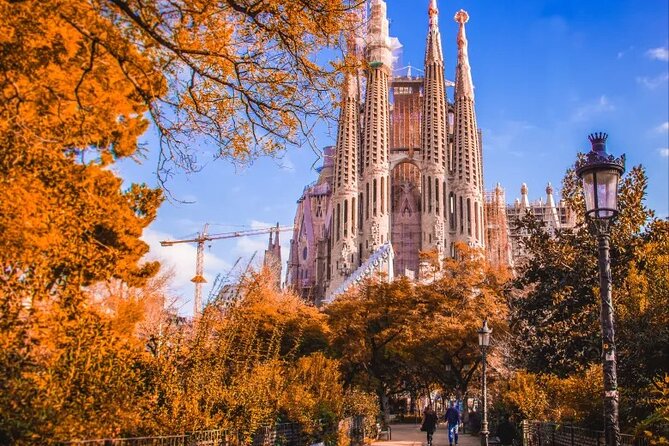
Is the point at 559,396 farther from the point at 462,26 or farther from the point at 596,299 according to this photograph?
the point at 462,26

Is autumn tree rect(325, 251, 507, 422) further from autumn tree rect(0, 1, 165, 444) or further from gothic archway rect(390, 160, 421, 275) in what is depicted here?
gothic archway rect(390, 160, 421, 275)

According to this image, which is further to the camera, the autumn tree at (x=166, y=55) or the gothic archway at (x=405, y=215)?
the gothic archway at (x=405, y=215)

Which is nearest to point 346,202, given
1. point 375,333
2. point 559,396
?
point 375,333

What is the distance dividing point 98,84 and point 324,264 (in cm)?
6531

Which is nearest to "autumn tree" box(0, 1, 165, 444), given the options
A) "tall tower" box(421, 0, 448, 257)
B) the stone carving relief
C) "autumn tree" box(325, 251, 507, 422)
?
"autumn tree" box(325, 251, 507, 422)

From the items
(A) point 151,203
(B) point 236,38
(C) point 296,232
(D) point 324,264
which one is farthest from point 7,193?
(C) point 296,232

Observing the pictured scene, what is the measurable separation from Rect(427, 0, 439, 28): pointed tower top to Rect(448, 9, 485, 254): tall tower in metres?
7.46

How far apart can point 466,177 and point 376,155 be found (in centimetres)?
860

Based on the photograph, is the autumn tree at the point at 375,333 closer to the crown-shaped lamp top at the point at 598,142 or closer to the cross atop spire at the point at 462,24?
the crown-shaped lamp top at the point at 598,142

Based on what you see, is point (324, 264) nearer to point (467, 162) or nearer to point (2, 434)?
point (467, 162)

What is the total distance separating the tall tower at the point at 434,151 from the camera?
6225cm

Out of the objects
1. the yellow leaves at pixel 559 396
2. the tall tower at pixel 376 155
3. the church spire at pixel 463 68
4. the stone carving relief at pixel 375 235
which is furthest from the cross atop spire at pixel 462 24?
the yellow leaves at pixel 559 396

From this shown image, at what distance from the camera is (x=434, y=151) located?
63.8m

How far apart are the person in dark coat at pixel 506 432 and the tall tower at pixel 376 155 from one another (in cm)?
4244
